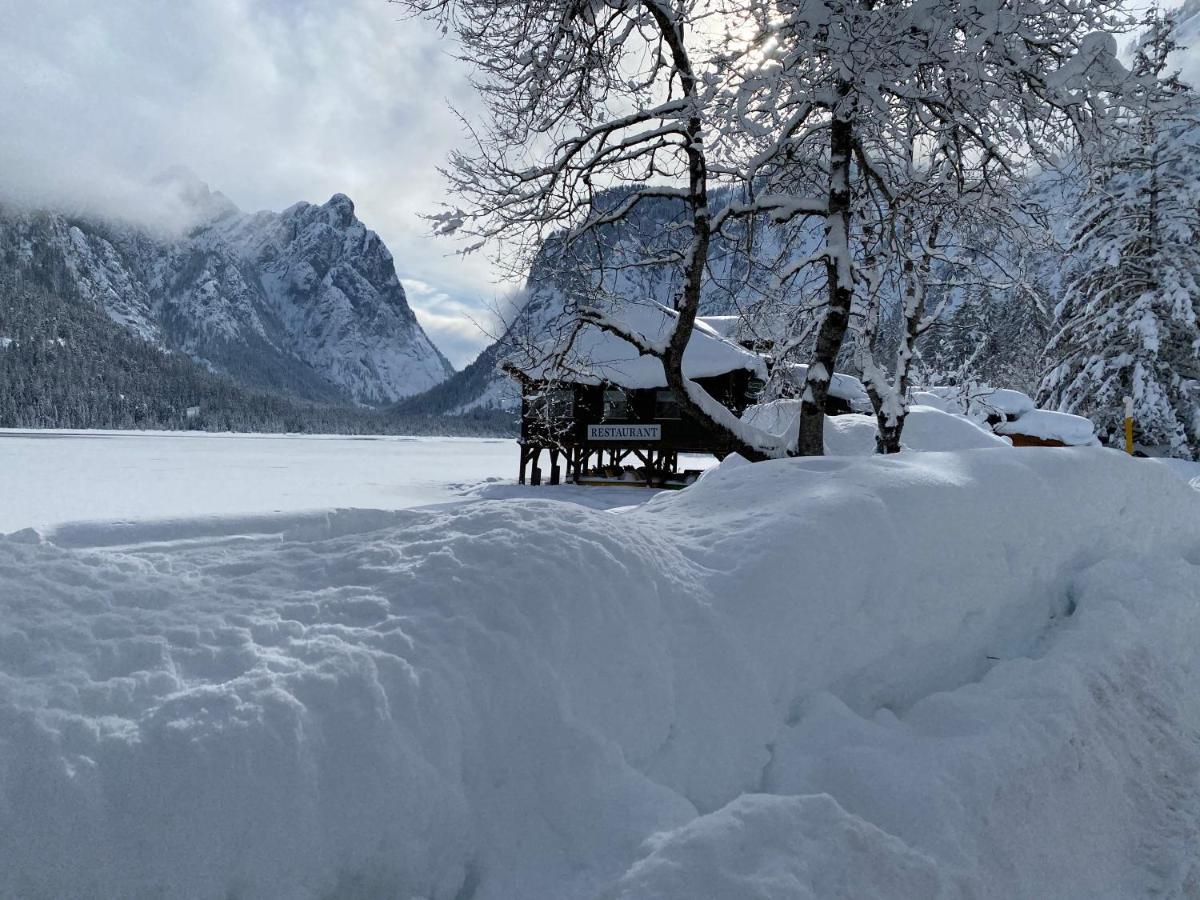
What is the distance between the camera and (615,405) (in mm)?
21969

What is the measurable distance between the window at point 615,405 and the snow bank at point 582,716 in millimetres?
17450

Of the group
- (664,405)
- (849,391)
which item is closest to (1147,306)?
(849,391)

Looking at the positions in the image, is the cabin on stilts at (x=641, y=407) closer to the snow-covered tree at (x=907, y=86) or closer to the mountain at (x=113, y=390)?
the snow-covered tree at (x=907, y=86)

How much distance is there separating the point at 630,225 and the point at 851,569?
583cm

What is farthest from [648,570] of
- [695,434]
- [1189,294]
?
[1189,294]

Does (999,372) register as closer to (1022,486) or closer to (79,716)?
(1022,486)

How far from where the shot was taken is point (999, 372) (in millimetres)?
39469

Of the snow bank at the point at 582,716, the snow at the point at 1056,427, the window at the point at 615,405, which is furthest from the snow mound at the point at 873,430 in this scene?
the snow at the point at 1056,427

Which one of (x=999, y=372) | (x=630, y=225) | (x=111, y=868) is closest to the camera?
(x=111, y=868)

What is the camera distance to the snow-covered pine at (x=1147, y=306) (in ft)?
70.4

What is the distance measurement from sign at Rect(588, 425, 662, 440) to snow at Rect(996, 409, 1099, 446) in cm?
1046

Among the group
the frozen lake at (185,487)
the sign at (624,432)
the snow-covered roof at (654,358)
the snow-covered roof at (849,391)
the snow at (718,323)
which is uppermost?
the snow at (718,323)

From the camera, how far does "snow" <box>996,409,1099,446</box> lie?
19.3m

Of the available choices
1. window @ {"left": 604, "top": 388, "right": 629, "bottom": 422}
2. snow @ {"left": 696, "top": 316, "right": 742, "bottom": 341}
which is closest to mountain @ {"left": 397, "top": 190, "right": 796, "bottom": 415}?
snow @ {"left": 696, "top": 316, "right": 742, "bottom": 341}
